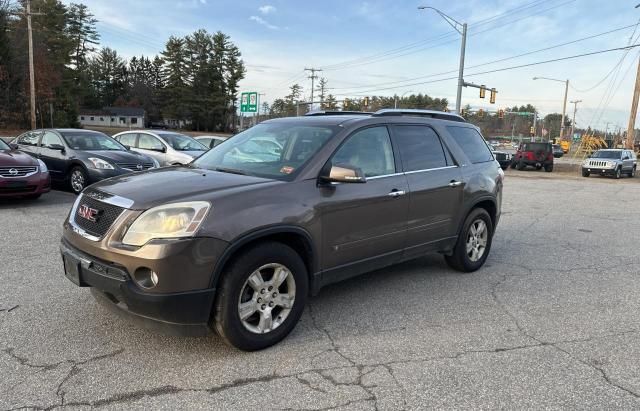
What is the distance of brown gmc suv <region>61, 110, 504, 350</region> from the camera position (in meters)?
3.18

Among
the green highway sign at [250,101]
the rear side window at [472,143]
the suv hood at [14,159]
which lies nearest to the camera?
the rear side window at [472,143]

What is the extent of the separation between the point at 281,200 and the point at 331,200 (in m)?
0.49

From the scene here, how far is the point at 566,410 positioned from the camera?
115 inches

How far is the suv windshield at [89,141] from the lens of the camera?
436 inches

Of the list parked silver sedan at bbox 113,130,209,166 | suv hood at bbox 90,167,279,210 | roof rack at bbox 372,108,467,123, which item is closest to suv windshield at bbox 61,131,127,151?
parked silver sedan at bbox 113,130,209,166

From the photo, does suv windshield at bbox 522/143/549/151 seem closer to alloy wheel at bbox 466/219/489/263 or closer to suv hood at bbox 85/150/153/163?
suv hood at bbox 85/150/153/163

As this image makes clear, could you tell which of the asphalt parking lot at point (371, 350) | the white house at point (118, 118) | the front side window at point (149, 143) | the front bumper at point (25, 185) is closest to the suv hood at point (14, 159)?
the front bumper at point (25, 185)

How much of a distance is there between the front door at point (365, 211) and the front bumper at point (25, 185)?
290 inches

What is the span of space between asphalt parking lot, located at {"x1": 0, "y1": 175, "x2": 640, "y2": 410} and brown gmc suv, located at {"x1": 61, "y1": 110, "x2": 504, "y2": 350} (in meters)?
0.33

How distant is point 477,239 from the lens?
5887 mm

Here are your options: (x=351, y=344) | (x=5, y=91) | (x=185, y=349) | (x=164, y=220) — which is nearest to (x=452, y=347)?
(x=351, y=344)

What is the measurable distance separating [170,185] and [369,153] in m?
1.80

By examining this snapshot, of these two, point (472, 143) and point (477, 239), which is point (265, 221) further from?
point (472, 143)

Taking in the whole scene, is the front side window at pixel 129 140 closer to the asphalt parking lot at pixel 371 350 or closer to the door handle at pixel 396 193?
the asphalt parking lot at pixel 371 350
